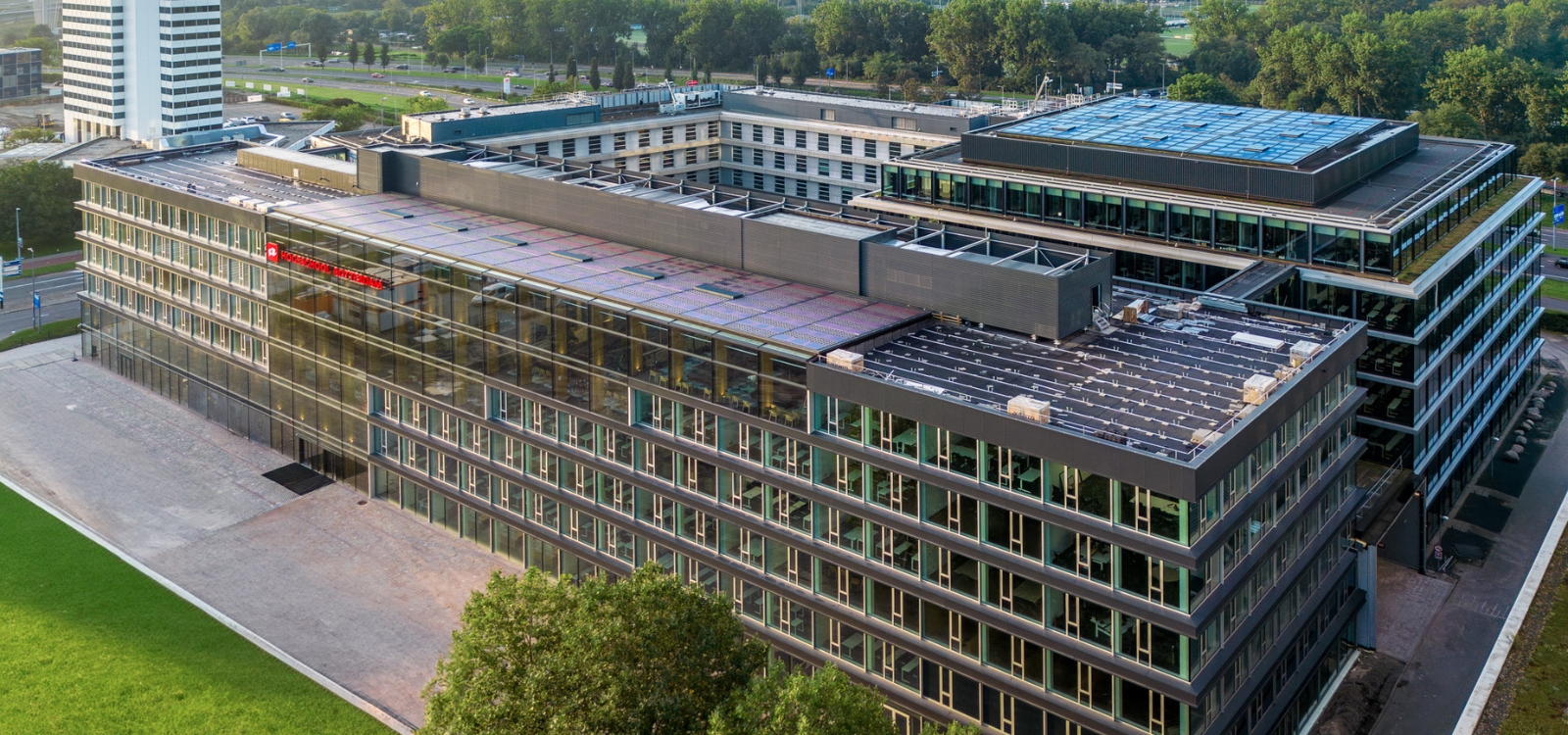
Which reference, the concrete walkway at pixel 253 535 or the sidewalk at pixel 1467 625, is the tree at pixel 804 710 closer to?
the concrete walkway at pixel 253 535

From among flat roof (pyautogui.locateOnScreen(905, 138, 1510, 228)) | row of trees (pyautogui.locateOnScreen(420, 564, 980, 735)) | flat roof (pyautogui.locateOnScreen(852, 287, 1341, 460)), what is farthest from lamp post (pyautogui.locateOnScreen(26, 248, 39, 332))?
flat roof (pyautogui.locateOnScreen(852, 287, 1341, 460))

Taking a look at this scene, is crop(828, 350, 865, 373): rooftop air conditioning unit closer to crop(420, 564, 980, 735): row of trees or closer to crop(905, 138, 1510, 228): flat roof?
crop(420, 564, 980, 735): row of trees

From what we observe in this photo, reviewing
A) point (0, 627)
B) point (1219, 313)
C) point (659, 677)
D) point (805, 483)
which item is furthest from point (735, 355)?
point (0, 627)

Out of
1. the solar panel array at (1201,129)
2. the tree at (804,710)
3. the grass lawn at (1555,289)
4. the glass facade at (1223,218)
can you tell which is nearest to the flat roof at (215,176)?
the glass facade at (1223,218)

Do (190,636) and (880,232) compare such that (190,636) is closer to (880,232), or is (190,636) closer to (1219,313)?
(880,232)

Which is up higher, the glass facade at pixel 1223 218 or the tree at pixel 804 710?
the glass facade at pixel 1223 218

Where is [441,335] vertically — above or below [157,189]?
below
